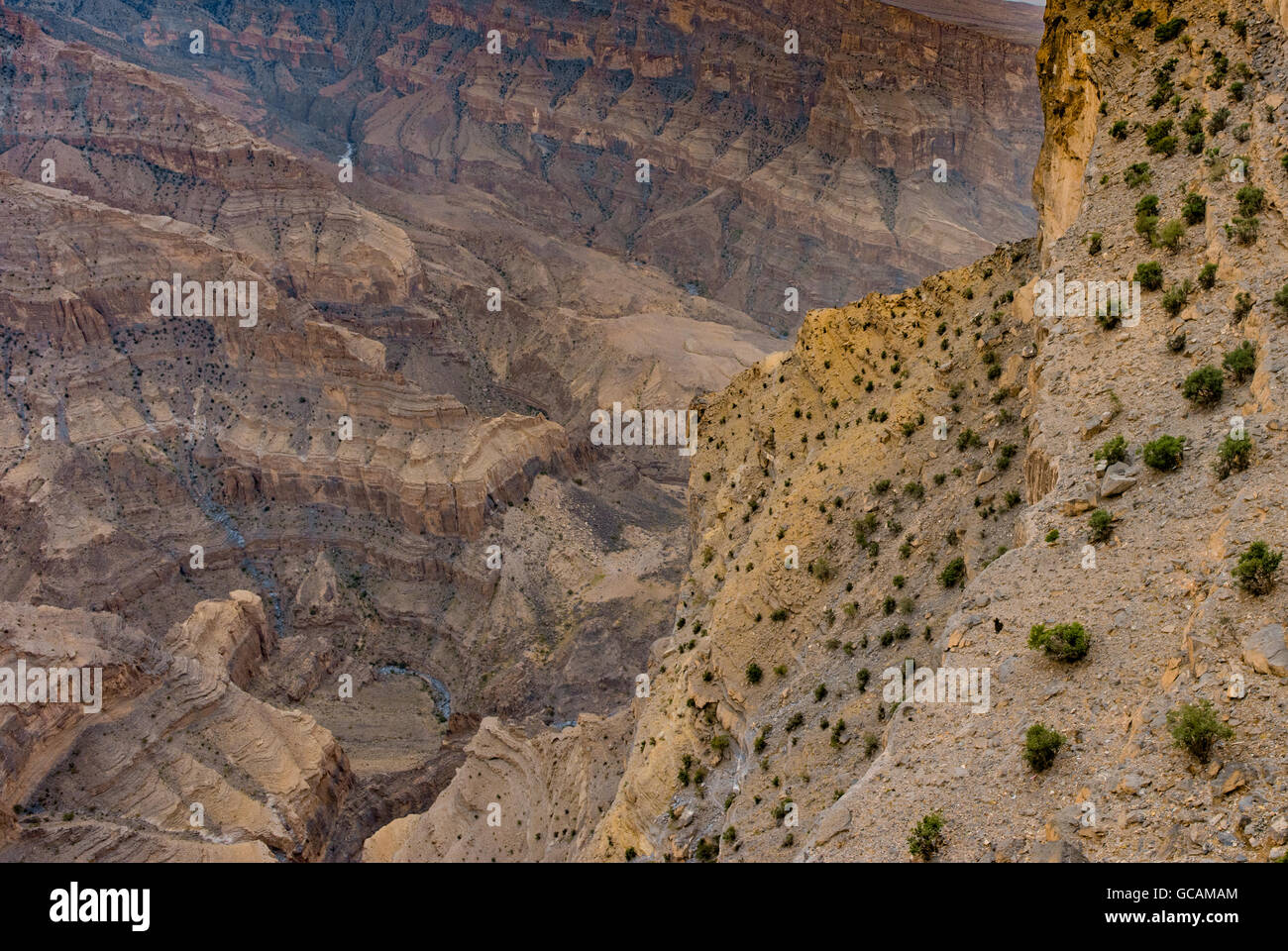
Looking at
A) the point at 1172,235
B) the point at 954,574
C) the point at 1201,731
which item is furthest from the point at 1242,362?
the point at 1201,731

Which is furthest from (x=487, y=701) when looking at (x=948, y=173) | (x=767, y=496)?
(x=948, y=173)

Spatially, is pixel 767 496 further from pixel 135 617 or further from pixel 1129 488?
pixel 135 617

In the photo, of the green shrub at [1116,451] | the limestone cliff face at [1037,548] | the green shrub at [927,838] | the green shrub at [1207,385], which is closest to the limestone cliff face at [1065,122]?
the limestone cliff face at [1037,548]

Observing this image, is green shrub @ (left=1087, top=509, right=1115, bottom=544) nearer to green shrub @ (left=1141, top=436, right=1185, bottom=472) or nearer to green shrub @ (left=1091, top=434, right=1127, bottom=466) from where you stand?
green shrub @ (left=1141, top=436, right=1185, bottom=472)

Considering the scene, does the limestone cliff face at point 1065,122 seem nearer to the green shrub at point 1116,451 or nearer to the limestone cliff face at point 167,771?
the green shrub at point 1116,451

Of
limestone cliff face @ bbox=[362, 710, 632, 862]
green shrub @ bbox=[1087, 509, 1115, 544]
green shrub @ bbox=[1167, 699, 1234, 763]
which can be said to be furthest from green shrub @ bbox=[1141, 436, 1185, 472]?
limestone cliff face @ bbox=[362, 710, 632, 862]

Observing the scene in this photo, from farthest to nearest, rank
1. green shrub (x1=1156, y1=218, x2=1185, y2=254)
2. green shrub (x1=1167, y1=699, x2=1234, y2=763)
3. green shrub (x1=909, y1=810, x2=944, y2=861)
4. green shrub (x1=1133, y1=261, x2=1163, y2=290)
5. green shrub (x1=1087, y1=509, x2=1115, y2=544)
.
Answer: green shrub (x1=1156, y1=218, x2=1185, y2=254), green shrub (x1=1133, y1=261, x2=1163, y2=290), green shrub (x1=1087, y1=509, x2=1115, y2=544), green shrub (x1=909, y1=810, x2=944, y2=861), green shrub (x1=1167, y1=699, x2=1234, y2=763)
